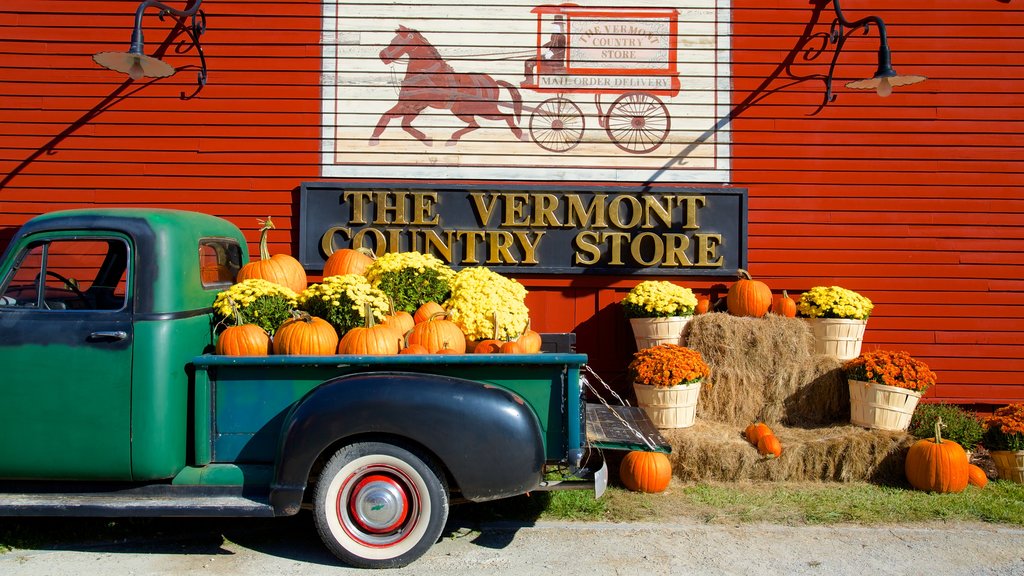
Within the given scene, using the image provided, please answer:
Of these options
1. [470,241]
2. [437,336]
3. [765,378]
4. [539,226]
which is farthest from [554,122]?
[437,336]

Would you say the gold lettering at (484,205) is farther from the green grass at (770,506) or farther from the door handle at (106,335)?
the door handle at (106,335)

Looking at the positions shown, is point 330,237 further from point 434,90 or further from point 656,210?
point 656,210

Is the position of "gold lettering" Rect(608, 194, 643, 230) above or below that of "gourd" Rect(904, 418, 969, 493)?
above

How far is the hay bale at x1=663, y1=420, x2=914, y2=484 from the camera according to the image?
641 cm

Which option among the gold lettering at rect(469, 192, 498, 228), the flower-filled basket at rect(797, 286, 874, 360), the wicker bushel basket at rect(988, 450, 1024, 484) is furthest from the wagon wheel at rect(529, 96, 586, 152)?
the wicker bushel basket at rect(988, 450, 1024, 484)

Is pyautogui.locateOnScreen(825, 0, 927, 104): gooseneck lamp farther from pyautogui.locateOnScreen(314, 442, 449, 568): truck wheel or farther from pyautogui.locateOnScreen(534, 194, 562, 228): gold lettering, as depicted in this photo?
pyautogui.locateOnScreen(314, 442, 449, 568): truck wheel

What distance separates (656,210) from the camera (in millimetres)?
7863

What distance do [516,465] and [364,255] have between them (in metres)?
3.14

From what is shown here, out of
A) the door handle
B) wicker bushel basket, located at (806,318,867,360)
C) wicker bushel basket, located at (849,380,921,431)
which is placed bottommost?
wicker bushel basket, located at (849,380,921,431)

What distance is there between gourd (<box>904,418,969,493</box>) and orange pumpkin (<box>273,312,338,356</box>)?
15.3ft

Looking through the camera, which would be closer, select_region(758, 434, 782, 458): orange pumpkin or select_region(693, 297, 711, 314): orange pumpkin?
select_region(758, 434, 782, 458): orange pumpkin

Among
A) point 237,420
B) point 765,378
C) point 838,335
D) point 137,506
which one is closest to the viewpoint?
point 137,506

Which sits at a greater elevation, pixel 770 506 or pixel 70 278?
pixel 70 278

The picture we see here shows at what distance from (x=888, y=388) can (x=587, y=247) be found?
299 centimetres
